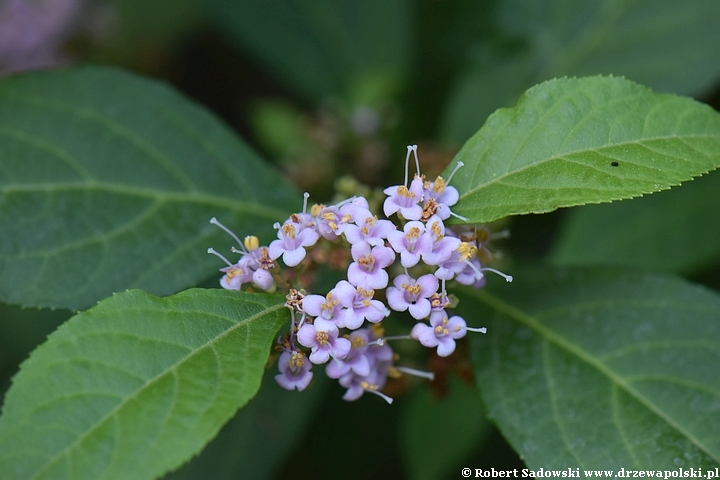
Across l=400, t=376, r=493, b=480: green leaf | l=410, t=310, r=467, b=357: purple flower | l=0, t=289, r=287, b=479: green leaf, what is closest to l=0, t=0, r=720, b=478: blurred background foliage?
l=400, t=376, r=493, b=480: green leaf

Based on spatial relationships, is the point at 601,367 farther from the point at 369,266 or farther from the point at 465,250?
the point at 369,266

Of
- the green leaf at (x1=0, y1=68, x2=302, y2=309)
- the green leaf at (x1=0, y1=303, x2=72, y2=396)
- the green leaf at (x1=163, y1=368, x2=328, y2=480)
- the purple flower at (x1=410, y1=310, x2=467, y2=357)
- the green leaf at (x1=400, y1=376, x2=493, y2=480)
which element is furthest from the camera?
the green leaf at (x1=0, y1=303, x2=72, y2=396)

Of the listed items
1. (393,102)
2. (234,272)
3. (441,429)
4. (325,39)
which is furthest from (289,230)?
(325,39)

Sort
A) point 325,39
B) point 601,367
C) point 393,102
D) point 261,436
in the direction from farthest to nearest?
point 325,39 → point 393,102 → point 261,436 → point 601,367

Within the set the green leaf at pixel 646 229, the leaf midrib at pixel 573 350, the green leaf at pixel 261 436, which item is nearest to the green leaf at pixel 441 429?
the green leaf at pixel 261 436

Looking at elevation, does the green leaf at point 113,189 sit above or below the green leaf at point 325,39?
below

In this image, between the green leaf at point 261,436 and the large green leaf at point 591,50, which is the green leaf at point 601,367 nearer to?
the green leaf at point 261,436

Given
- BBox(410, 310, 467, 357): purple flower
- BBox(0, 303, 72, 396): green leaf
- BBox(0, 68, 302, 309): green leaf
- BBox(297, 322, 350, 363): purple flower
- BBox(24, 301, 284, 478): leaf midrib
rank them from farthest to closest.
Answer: BBox(0, 303, 72, 396): green leaf, BBox(0, 68, 302, 309): green leaf, BBox(410, 310, 467, 357): purple flower, BBox(297, 322, 350, 363): purple flower, BBox(24, 301, 284, 478): leaf midrib

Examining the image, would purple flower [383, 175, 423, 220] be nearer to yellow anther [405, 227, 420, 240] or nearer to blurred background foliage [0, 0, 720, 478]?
yellow anther [405, 227, 420, 240]
